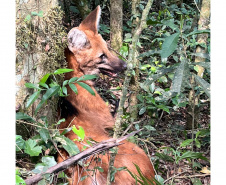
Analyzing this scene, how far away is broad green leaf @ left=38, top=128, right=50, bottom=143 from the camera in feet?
8.63

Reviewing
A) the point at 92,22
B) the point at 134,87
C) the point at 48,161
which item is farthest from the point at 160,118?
the point at 48,161

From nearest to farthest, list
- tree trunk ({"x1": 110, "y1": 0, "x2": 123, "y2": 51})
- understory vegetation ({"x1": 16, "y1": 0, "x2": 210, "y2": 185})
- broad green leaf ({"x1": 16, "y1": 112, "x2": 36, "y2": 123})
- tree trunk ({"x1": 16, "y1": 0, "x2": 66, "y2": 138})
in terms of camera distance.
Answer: understory vegetation ({"x1": 16, "y1": 0, "x2": 210, "y2": 185}), broad green leaf ({"x1": 16, "y1": 112, "x2": 36, "y2": 123}), tree trunk ({"x1": 16, "y1": 0, "x2": 66, "y2": 138}), tree trunk ({"x1": 110, "y1": 0, "x2": 123, "y2": 51})

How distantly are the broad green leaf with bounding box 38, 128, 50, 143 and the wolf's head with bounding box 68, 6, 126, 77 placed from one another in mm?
1238

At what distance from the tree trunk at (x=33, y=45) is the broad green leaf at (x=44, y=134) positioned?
0.27 meters

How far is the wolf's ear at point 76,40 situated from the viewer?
3530 mm

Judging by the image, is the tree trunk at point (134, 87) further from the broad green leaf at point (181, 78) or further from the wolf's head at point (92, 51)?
the broad green leaf at point (181, 78)

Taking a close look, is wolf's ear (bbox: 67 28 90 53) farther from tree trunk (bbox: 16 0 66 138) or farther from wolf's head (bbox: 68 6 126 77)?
tree trunk (bbox: 16 0 66 138)

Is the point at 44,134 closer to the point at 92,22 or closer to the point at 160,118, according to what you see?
the point at 92,22

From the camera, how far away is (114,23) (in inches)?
205

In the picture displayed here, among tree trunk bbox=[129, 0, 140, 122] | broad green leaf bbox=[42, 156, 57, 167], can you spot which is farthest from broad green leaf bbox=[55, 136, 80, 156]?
tree trunk bbox=[129, 0, 140, 122]

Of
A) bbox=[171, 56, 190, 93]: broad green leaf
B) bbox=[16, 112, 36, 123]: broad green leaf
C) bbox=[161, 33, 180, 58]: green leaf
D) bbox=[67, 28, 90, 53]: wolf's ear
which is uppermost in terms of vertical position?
bbox=[67, 28, 90, 53]: wolf's ear

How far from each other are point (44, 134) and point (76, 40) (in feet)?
4.59

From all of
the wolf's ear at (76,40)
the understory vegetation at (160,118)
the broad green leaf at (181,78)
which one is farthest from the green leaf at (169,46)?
the wolf's ear at (76,40)
